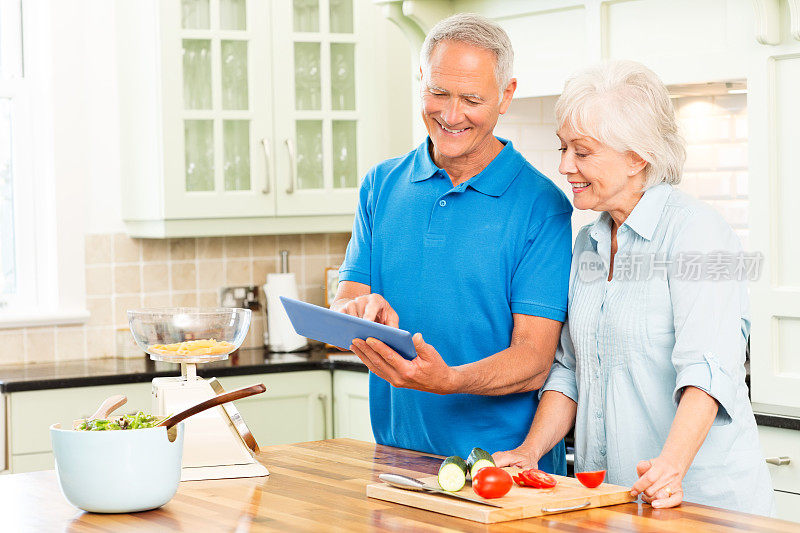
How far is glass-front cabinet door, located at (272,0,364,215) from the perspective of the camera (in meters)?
4.32

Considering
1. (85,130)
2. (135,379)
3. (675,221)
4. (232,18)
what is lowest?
(135,379)

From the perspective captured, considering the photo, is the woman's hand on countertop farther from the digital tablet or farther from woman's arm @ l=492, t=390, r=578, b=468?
the digital tablet

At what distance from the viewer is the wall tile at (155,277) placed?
4414mm

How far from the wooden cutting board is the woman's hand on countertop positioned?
3 cm

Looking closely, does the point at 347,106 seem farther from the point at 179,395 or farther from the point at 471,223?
the point at 179,395

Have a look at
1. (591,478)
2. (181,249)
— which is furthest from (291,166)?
(591,478)

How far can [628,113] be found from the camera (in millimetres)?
2080

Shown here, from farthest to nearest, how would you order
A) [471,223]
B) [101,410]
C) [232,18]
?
[232,18], [471,223], [101,410]

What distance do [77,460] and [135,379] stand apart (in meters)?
2.06

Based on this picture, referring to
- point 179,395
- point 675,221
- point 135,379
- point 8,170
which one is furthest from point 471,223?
point 8,170

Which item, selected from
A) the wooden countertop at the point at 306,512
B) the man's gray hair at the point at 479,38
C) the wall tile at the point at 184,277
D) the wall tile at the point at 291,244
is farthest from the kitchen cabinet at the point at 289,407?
the man's gray hair at the point at 479,38

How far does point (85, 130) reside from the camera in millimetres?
4297

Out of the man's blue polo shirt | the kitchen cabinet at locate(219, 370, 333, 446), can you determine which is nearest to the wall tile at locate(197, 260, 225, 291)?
the kitchen cabinet at locate(219, 370, 333, 446)

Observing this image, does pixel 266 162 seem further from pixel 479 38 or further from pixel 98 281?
pixel 479 38
